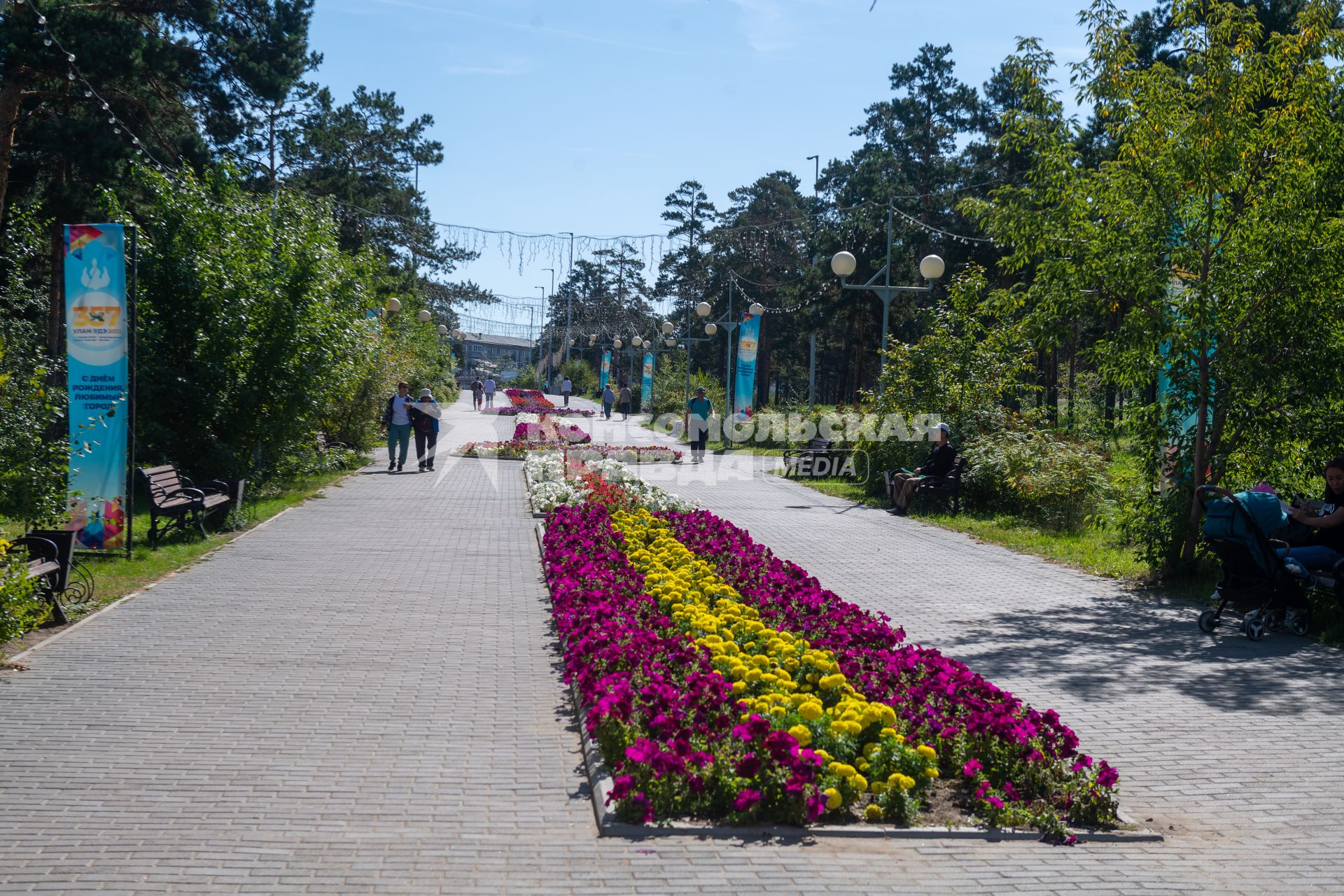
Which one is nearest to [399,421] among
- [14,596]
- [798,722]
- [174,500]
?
[174,500]

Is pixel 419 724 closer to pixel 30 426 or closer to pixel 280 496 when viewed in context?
pixel 30 426

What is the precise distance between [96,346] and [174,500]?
2.27 metres

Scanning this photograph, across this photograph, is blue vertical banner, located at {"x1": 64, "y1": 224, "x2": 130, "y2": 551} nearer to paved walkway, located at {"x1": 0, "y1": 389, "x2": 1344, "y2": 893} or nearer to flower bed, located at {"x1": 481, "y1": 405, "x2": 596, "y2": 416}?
paved walkway, located at {"x1": 0, "y1": 389, "x2": 1344, "y2": 893}

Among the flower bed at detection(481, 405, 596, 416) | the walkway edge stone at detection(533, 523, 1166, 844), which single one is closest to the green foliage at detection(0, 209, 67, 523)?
the walkway edge stone at detection(533, 523, 1166, 844)

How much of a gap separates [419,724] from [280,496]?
11.9 metres

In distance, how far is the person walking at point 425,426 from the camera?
2270 centimetres

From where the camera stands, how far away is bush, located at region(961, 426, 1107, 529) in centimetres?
1529

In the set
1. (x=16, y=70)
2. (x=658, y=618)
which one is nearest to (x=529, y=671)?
(x=658, y=618)

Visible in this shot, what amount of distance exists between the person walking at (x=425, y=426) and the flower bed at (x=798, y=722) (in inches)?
599

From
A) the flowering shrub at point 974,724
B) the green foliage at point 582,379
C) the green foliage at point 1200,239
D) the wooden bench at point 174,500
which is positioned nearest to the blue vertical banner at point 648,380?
the green foliage at point 582,379

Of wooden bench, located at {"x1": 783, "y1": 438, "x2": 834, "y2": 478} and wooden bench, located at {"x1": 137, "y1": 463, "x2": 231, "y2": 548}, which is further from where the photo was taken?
wooden bench, located at {"x1": 783, "y1": 438, "x2": 834, "y2": 478}

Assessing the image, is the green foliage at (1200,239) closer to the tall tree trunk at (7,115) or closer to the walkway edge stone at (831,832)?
the walkway edge stone at (831,832)

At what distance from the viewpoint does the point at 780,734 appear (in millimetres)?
4777

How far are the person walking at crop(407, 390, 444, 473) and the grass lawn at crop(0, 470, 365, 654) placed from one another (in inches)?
279
